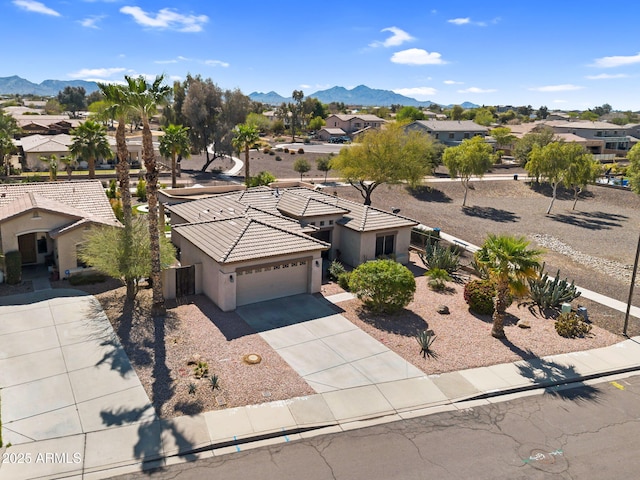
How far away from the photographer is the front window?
1133 inches

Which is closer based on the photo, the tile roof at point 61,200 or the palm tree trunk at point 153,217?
the palm tree trunk at point 153,217

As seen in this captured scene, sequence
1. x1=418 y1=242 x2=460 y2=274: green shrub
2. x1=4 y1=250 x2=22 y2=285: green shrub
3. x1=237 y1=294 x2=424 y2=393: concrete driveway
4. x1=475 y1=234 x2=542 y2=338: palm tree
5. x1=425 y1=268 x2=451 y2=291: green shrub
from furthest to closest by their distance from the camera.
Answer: x1=418 y1=242 x2=460 y2=274: green shrub → x1=425 y1=268 x2=451 y2=291: green shrub → x1=4 y1=250 x2=22 y2=285: green shrub → x1=475 y1=234 x2=542 y2=338: palm tree → x1=237 y1=294 x2=424 y2=393: concrete driveway

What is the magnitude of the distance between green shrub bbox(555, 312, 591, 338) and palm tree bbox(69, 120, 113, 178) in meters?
41.7

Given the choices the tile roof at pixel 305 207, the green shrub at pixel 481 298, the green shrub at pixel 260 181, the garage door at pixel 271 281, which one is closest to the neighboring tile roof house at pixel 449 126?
Answer: the green shrub at pixel 260 181

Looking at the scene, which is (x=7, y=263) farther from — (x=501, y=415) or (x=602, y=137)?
(x=602, y=137)

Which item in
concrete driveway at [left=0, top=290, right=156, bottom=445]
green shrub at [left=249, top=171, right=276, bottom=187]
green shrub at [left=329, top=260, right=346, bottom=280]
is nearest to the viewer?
concrete driveway at [left=0, top=290, right=156, bottom=445]

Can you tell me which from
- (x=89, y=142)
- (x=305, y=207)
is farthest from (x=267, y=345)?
(x=89, y=142)

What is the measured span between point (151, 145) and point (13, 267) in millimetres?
10309

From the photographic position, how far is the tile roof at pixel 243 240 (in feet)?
70.4

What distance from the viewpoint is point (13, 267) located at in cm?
2302

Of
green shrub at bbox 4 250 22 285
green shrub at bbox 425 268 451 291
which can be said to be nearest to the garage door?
green shrub at bbox 425 268 451 291

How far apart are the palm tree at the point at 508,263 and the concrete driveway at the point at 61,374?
43.3 ft

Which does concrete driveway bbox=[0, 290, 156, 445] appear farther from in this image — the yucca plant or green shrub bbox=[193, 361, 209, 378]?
the yucca plant

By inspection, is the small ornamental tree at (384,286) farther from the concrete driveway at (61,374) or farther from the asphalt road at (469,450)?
the concrete driveway at (61,374)
